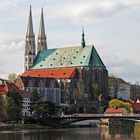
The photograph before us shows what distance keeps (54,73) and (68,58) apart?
5.60 metres

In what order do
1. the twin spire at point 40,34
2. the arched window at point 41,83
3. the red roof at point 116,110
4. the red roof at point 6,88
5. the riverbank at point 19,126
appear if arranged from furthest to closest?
1. the twin spire at point 40,34
2. the arched window at point 41,83
3. the red roof at point 116,110
4. the red roof at point 6,88
5. the riverbank at point 19,126

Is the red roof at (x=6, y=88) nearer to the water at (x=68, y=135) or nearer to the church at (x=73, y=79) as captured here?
the church at (x=73, y=79)

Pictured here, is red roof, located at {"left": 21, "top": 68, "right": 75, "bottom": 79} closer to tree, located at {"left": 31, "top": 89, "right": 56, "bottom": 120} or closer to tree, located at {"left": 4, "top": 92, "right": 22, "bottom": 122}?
tree, located at {"left": 31, "top": 89, "right": 56, "bottom": 120}

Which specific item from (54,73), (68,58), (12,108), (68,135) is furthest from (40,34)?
(68,135)

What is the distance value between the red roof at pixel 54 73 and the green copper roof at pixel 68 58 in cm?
134

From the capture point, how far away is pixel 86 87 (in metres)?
163

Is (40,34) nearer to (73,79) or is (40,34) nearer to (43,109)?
(73,79)

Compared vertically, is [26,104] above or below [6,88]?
below

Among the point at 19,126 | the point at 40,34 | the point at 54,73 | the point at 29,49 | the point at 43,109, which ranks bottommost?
the point at 19,126

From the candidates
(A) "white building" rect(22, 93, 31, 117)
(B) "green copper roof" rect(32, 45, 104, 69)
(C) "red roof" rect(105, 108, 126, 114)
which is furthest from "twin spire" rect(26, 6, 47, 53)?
(C) "red roof" rect(105, 108, 126, 114)

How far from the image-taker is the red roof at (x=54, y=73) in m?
164

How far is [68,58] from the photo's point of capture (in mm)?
165875

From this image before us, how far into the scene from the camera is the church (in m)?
158

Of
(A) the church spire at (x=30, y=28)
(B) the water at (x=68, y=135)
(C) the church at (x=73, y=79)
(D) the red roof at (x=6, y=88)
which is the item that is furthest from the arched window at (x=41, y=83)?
(B) the water at (x=68, y=135)
